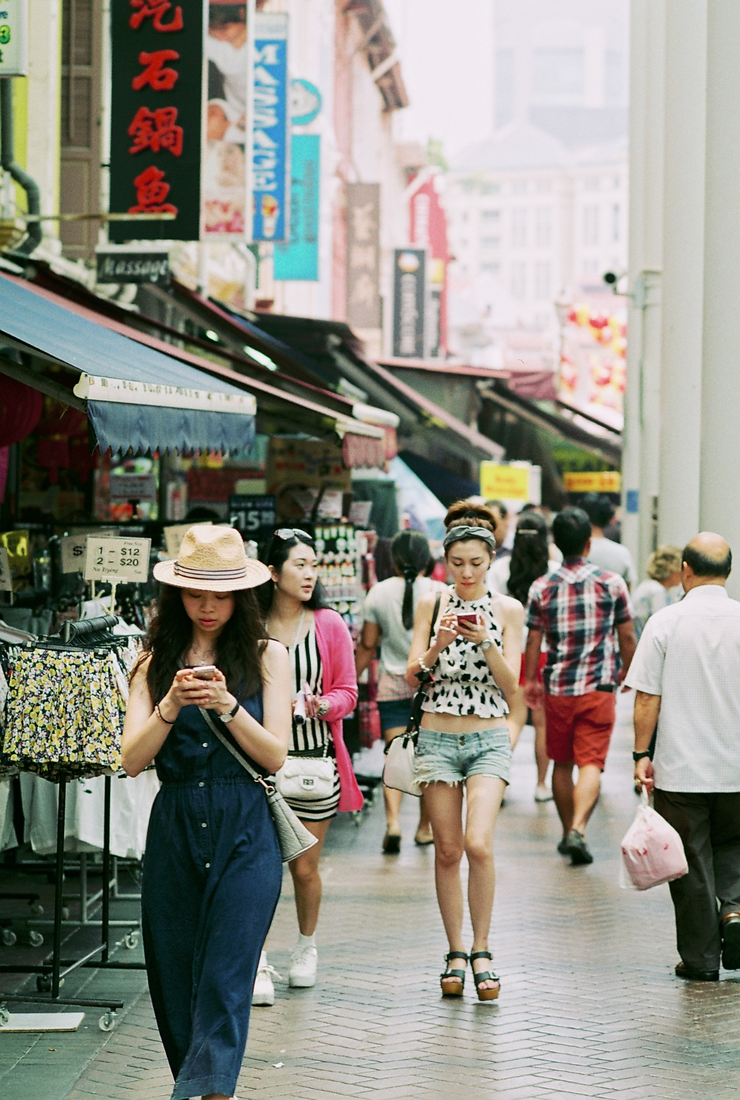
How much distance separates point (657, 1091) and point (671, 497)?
9.74 meters

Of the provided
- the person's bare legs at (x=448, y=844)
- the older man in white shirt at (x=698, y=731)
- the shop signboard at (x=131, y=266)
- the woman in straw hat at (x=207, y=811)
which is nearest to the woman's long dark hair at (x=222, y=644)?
the woman in straw hat at (x=207, y=811)

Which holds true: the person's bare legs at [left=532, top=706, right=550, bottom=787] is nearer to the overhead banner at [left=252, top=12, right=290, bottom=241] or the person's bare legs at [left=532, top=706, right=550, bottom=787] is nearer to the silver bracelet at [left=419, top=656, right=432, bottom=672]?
the silver bracelet at [left=419, top=656, right=432, bottom=672]

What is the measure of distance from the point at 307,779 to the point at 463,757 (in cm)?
66

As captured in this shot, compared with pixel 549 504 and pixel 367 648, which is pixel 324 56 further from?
pixel 367 648

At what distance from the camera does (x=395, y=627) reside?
9.83 m

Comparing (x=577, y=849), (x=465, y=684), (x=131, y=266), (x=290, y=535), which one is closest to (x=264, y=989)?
(x=465, y=684)

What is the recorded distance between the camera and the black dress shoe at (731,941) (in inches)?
273

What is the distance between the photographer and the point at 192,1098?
173 inches

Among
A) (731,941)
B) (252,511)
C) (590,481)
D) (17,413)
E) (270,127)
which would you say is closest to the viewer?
(731,941)

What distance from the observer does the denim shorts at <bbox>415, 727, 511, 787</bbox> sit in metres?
6.59

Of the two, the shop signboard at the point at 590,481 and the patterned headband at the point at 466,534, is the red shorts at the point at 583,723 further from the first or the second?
the shop signboard at the point at 590,481

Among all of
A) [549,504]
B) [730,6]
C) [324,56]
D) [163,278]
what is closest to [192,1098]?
[730,6]

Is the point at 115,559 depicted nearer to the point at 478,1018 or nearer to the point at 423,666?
the point at 423,666

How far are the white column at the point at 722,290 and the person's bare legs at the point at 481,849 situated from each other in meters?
2.99
